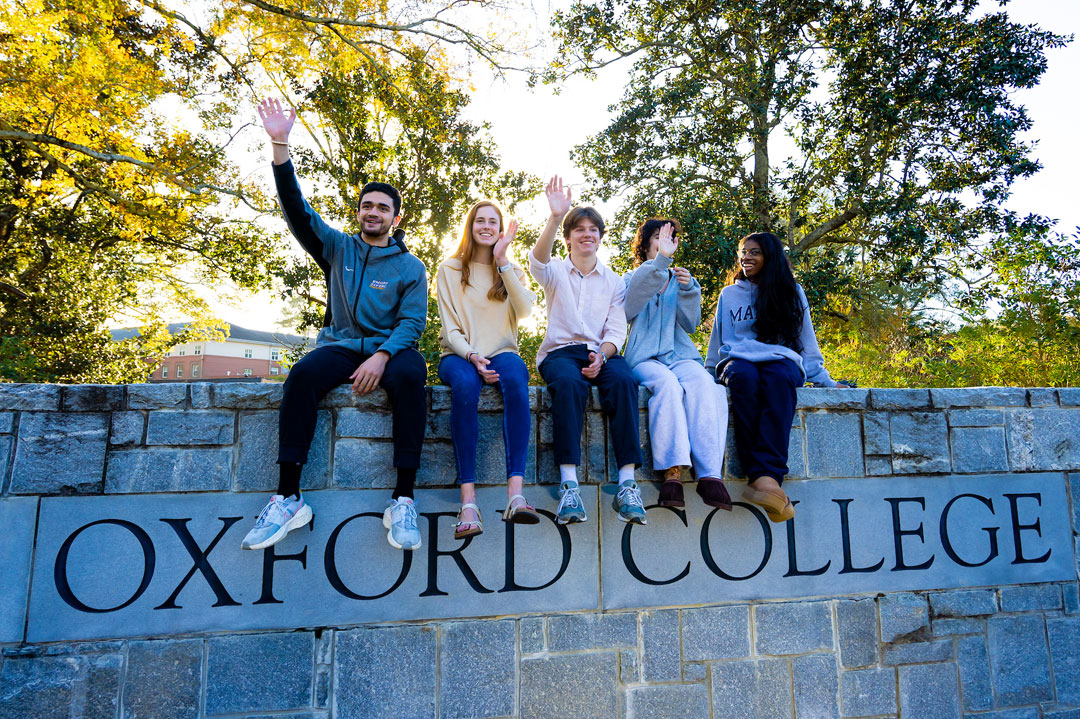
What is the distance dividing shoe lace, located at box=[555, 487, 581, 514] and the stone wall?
0.76 feet

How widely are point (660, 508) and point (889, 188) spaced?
6880 mm

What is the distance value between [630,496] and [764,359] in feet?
3.19

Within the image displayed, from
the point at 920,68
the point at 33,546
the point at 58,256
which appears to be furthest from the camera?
the point at 58,256

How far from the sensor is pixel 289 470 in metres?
2.41

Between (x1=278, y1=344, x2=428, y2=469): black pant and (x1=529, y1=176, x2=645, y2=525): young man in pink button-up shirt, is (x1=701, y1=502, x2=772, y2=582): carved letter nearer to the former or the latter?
(x1=529, y1=176, x2=645, y2=525): young man in pink button-up shirt

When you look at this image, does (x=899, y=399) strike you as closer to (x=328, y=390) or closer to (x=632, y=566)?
(x=632, y=566)

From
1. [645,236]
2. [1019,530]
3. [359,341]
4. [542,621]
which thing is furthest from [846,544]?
[359,341]

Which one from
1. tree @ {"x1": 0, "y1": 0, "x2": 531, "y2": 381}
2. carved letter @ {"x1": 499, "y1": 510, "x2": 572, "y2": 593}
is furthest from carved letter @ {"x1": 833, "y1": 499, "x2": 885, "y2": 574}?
tree @ {"x1": 0, "y1": 0, "x2": 531, "y2": 381}

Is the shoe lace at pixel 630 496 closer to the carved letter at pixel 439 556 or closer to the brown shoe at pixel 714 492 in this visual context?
the brown shoe at pixel 714 492

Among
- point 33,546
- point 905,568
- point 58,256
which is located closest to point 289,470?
point 33,546

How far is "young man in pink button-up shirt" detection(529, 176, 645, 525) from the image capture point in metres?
2.55

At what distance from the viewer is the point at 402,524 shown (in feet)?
7.82

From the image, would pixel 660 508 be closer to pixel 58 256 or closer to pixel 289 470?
pixel 289 470

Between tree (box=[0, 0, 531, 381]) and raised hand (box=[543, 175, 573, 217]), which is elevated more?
tree (box=[0, 0, 531, 381])
